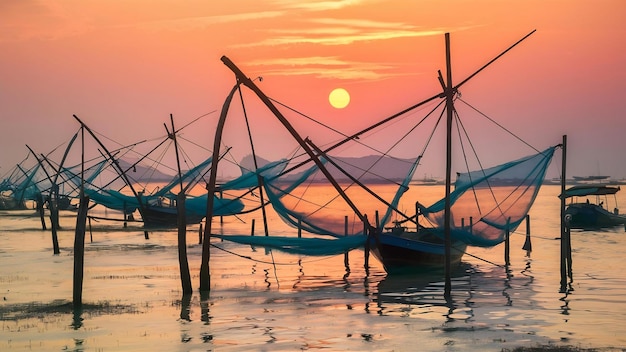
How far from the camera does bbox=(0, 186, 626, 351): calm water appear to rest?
15.2 meters

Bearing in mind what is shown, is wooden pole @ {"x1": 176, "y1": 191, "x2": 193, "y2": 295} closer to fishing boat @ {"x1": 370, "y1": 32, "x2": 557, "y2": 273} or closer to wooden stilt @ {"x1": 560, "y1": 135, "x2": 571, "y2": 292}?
fishing boat @ {"x1": 370, "y1": 32, "x2": 557, "y2": 273}

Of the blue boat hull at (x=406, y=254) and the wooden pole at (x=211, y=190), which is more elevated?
the wooden pole at (x=211, y=190)

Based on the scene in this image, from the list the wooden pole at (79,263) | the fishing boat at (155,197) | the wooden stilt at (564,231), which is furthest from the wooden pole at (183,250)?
the fishing boat at (155,197)

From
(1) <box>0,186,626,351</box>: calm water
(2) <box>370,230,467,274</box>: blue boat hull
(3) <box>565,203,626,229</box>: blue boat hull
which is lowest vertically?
(1) <box>0,186,626,351</box>: calm water

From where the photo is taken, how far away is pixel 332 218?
78.5 ft

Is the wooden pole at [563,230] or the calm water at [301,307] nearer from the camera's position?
the calm water at [301,307]

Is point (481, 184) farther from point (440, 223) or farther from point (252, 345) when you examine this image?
point (252, 345)

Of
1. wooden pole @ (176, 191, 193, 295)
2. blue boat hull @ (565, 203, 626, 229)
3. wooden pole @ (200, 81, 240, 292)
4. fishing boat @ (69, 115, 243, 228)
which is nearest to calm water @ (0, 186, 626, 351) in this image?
wooden pole @ (176, 191, 193, 295)

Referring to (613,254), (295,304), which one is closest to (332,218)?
(295,304)

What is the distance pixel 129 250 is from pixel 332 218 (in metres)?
13.1

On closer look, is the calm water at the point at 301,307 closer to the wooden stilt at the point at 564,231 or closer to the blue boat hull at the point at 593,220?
the wooden stilt at the point at 564,231

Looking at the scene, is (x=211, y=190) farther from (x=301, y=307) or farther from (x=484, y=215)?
(x=484, y=215)

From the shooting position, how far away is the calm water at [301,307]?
15180 millimetres

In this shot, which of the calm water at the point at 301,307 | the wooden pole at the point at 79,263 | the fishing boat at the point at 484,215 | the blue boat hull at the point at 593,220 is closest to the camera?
the calm water at the point at 301,307
